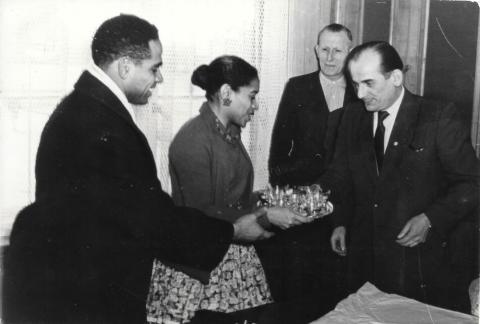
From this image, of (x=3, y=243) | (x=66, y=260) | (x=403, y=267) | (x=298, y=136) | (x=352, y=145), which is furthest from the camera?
(x=298, y=136)

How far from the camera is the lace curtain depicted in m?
2.59

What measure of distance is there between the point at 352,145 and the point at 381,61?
0.39 metres

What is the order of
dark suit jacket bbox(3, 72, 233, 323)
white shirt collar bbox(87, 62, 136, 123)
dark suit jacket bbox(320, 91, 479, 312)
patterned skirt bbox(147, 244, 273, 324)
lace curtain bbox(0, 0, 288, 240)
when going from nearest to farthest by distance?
dark suit jacket bbox(3, 72, 233, 323)
white shirt collar bbox(87, 62, 136, 123)
patterned skirt bbox(147, 244, 273, 324)
dark suit jacket bbox(320, 91, 479, 312)
lace curtain bbox(0, 0, 288, 240)

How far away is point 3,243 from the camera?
264cm

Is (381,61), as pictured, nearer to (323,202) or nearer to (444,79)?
(323,202)

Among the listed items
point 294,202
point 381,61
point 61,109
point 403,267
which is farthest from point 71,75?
point 403,267

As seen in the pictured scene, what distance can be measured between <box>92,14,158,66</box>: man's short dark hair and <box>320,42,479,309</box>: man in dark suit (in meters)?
1.02

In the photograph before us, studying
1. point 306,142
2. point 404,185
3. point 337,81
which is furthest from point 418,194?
point 337,81

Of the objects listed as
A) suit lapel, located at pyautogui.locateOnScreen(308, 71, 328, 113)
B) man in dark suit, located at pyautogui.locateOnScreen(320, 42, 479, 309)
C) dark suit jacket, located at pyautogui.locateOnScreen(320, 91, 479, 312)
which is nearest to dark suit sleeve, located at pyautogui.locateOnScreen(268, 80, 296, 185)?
suit lapel, located at pyautogui.locateOnScreen(308, 71, 328, 113)

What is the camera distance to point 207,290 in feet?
6.79

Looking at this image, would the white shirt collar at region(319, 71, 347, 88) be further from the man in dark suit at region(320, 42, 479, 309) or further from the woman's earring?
the woman's earring

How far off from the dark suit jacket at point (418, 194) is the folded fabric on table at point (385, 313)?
63 centimetres

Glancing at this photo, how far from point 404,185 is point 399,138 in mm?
198

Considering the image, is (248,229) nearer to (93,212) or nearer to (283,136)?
(93,212)
